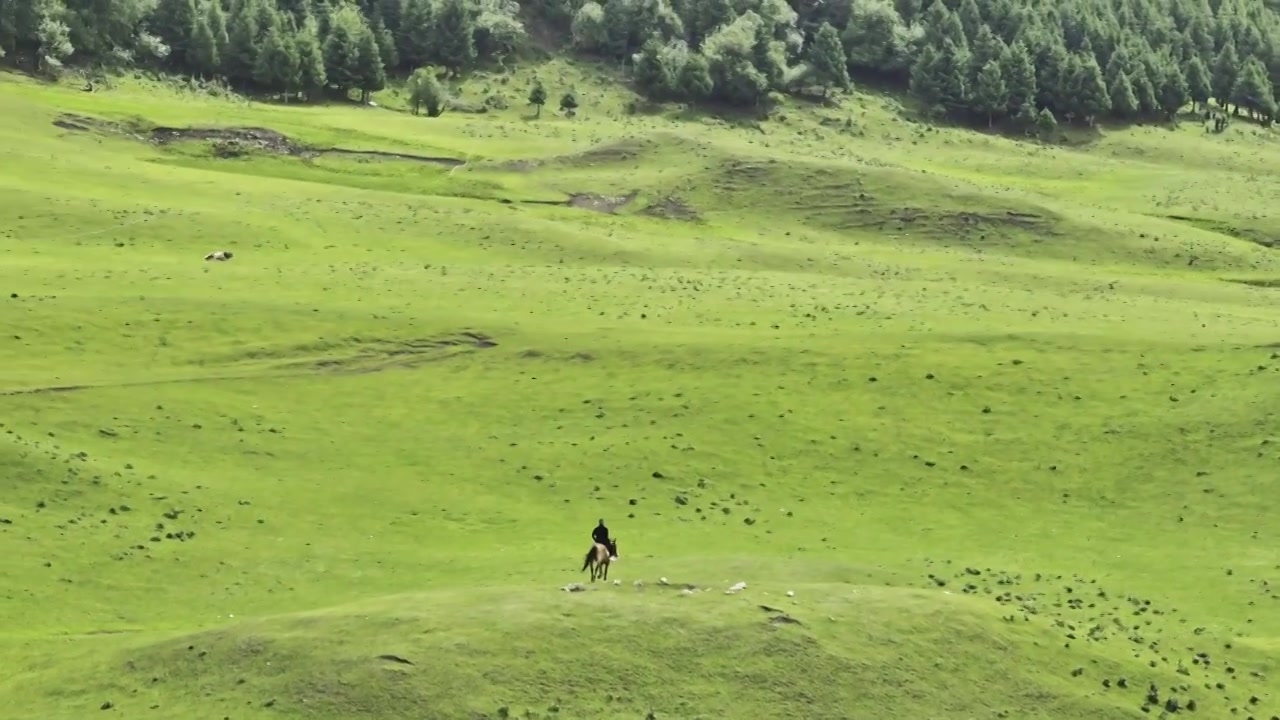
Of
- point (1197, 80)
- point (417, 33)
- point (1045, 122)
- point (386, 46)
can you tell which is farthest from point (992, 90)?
point (386, 46)

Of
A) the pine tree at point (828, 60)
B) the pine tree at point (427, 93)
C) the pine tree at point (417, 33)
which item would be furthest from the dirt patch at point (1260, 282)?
the pine tree at point (417, 33)

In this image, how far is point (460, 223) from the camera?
95.8 metres

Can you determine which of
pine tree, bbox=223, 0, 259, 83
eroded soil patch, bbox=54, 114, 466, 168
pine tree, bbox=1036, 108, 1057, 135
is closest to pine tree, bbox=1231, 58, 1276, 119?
pine tree, bbox=1036, 108, 1057, 135

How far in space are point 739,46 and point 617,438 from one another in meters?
101

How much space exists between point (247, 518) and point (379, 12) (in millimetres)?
116064

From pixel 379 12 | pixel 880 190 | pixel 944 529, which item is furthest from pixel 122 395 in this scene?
pixel 379 12

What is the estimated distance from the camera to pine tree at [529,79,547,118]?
492ft

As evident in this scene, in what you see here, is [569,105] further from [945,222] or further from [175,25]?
[945,222]

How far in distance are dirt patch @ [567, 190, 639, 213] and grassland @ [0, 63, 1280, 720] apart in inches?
18.9

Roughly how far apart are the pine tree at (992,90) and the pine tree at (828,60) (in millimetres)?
12845

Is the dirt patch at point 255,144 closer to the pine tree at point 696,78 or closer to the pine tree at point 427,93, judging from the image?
the pine tree at point 427,93

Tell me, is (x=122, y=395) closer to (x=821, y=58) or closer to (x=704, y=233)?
(x=704, y=233)

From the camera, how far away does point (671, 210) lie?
106250 millimetres

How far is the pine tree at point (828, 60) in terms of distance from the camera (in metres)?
167
